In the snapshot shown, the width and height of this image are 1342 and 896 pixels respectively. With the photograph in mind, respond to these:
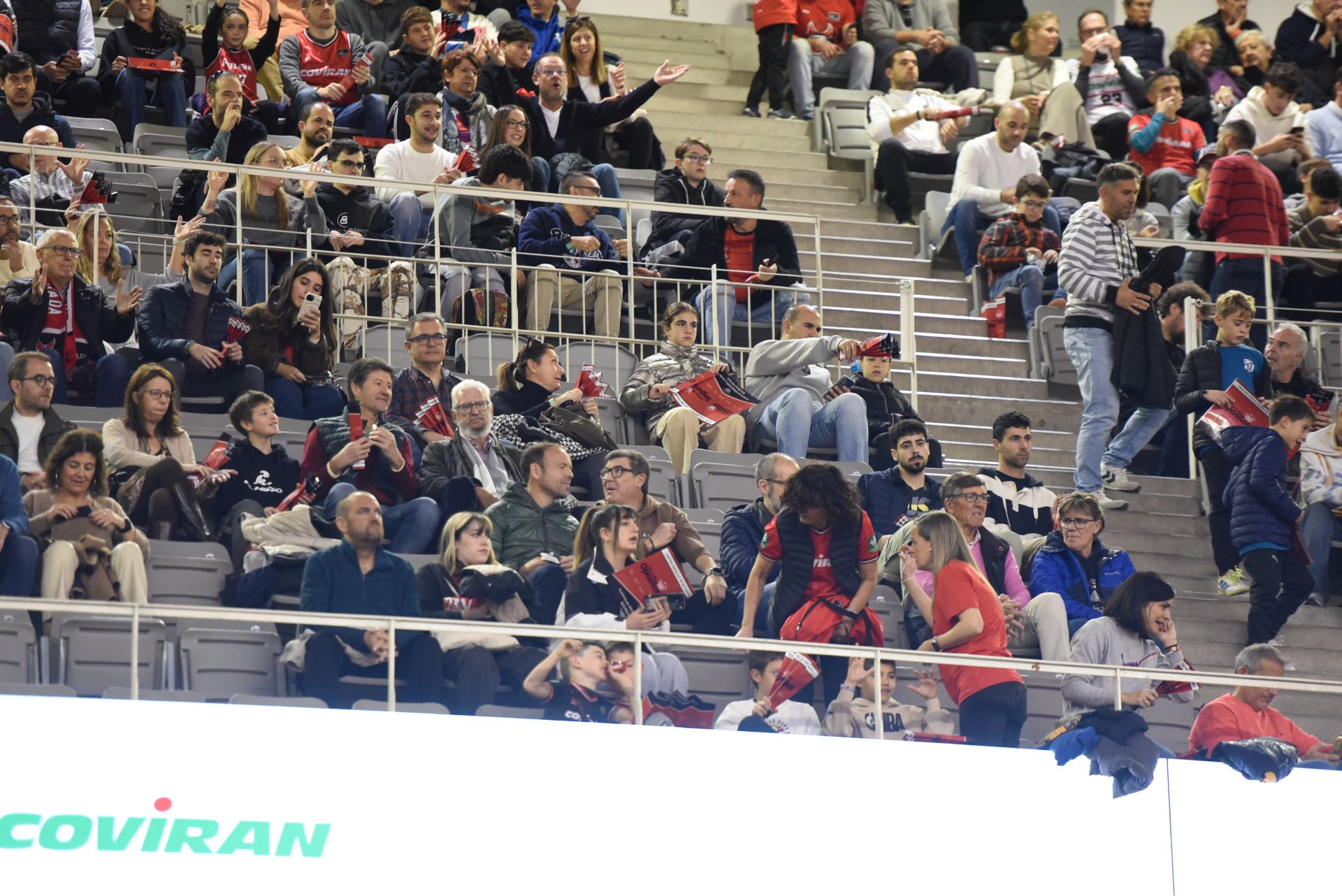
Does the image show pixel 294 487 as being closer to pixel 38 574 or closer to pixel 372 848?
pixel 38 574

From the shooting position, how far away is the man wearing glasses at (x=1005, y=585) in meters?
8.62

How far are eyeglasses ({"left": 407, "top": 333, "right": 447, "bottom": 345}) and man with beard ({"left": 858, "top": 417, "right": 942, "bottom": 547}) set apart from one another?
6.09ft

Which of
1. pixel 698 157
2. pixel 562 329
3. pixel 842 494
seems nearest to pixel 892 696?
pixel 842 494

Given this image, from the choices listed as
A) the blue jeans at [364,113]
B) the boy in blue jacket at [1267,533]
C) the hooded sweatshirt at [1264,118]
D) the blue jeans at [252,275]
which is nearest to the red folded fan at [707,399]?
the blue jeans at [252,275]

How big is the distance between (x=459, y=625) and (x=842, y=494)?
177cm

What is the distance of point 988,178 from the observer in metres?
12.4

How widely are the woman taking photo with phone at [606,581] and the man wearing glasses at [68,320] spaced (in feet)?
7.01

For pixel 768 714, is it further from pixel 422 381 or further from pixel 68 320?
pixel 68 320

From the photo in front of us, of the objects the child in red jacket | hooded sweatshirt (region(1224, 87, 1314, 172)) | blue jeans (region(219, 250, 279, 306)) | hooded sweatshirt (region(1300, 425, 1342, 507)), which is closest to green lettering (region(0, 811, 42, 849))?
blue jeans (region(219, 250, 279, 306))

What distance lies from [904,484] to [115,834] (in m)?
3.80

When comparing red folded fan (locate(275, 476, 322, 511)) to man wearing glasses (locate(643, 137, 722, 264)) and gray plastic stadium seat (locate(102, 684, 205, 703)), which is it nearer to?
gray plastic stadium seat (locate(102, 684, 205, 703))

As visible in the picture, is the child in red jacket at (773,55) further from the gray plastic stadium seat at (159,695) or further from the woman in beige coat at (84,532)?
the gray plastic stadium seat at (159,695)

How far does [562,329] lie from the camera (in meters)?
10.8

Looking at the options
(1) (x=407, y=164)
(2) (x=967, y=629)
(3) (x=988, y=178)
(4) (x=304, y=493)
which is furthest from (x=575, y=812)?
(3) (x=988, y=178)
